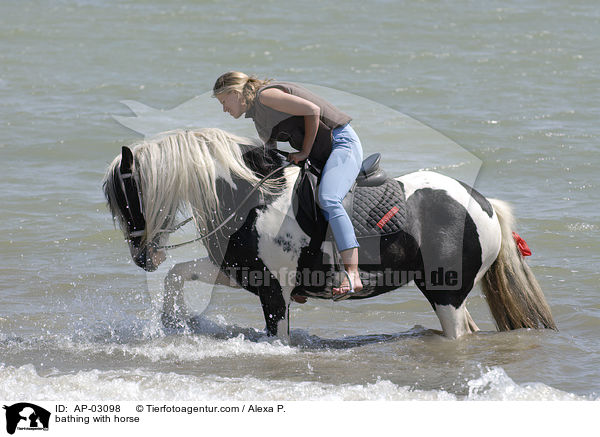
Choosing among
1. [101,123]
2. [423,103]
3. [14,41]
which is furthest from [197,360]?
[14,41]

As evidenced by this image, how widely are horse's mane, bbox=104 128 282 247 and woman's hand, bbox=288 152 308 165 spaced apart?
0.53 ft

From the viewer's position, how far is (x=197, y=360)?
524 cm

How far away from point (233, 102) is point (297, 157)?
0.50 metres

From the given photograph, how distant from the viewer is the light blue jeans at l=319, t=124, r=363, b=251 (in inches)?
187

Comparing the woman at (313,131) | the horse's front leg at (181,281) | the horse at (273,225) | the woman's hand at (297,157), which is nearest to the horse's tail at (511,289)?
the horse at (273,225)

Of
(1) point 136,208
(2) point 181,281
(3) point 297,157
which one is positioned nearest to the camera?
(3) point 297,157

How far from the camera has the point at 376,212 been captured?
4.98m

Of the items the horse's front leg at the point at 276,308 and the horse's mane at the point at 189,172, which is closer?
the horse's mane at the point at 189,172

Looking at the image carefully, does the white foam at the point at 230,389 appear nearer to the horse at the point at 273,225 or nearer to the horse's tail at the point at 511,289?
the horse at the point at 273,225

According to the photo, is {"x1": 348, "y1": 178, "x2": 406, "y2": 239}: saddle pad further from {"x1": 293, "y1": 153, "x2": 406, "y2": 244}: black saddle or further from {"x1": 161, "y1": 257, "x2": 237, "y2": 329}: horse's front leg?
{"x1": 161, "y1": 257, "x2": 237, "y2": 329}: horse's front leg

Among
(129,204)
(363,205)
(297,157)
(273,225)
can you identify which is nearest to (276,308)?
(273,225)

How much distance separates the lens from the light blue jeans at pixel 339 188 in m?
4.76

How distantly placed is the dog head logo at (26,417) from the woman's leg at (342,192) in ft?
5.92

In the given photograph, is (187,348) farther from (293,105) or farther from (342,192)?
(293,105)
